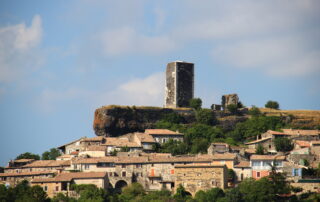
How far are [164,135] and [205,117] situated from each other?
9.33m

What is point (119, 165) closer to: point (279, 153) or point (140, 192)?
point (140, 192)

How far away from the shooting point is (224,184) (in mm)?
82312

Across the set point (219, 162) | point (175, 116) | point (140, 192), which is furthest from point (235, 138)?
point (140, 192)

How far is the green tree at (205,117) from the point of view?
10538 centimetres

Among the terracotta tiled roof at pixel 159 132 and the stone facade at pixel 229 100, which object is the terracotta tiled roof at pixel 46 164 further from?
the stone facade at pixel 229 100

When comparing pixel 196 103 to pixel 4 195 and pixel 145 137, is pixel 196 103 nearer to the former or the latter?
pixel 145 137

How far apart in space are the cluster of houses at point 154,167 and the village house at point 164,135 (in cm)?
252

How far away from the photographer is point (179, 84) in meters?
111

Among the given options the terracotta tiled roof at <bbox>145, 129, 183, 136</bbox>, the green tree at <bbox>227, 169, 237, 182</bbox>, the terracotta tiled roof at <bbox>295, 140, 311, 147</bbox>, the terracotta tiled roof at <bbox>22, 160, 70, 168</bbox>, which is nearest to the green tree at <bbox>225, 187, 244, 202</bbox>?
the green tree at <bbox>227, 169, 237, 182</bbox>

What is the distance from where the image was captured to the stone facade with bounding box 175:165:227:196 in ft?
269

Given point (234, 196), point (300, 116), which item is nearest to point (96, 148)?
point (234, 196)

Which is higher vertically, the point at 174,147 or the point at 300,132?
the point at 300,132

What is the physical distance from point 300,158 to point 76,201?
83.2 ft

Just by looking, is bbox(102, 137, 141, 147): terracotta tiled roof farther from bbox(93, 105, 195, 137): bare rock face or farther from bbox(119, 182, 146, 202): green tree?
bbox(119, 182, 146, 202): green tree
